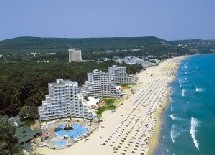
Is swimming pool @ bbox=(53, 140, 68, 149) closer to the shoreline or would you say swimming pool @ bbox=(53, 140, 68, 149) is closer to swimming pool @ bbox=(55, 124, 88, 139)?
swimming pool @ bbox=(55, 124, 88, 139)

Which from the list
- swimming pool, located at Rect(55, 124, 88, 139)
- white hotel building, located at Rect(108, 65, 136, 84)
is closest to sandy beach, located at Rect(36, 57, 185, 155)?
swimming pool, located at Rect(55, 124, 88, 139)

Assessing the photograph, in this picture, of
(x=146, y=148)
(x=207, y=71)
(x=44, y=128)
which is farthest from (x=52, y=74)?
(x=207, y=71)

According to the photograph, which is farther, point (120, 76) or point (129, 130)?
point (120, 76)

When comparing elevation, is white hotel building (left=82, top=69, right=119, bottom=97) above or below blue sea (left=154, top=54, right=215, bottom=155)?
above

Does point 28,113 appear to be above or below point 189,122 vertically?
above

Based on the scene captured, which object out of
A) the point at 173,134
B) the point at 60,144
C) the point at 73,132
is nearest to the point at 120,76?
the point at 73,132

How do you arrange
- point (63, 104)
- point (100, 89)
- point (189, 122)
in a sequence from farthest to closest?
1. point (100, 89)
2. point (63, 104)
3. point (189, 122)

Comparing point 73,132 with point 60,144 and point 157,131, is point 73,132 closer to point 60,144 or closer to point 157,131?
point 60,144
